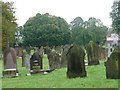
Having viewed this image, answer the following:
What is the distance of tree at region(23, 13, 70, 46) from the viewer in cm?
8194

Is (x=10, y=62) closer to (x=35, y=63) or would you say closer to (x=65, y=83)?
(x=35, y=63)

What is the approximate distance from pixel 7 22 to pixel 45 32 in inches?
1494

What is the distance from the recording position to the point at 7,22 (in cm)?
4472

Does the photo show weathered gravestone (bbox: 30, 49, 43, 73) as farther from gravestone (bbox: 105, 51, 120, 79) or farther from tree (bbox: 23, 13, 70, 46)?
tree (bbox: 23, 13, 70, 46)

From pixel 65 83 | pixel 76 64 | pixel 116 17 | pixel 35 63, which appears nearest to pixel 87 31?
pixel 116 17

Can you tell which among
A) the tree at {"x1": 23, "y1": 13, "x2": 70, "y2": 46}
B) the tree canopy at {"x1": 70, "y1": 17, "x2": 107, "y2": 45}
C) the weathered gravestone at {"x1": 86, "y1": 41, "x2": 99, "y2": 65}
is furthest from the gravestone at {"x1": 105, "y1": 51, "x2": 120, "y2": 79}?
the tree at {"x1": 23, "y1": 13, "x2": 70, "y2": 46}

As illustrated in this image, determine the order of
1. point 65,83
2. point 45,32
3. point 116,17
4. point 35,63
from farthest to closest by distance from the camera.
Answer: point 45,32 < point 116,17 < point 35,63 < point 65,83

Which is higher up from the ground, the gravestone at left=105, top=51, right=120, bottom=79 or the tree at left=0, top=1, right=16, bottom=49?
the tree at left=0, top=1, right=16, bottom=49

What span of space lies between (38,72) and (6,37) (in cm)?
2481

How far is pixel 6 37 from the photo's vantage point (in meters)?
44.2

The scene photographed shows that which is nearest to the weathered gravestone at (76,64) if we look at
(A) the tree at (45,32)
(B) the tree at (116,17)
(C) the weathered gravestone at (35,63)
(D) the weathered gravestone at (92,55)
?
(C) the weathered gravestone at (35,63)

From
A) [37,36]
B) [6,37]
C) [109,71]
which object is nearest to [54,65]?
[109,71]

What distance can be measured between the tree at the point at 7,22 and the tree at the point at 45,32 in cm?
3369

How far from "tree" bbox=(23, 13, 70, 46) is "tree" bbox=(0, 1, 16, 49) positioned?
33.7 m
